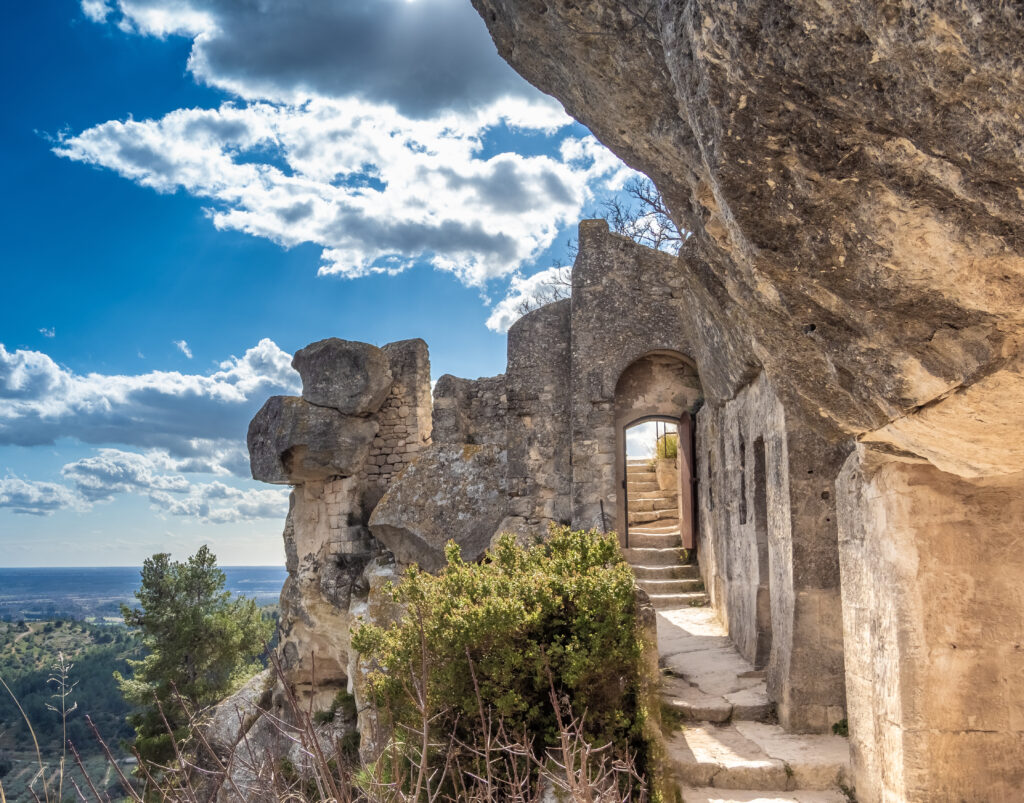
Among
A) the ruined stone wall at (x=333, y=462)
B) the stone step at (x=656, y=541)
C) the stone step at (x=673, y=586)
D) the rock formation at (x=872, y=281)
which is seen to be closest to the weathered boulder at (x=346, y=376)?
the ruined stone wall at (x=333, y=462)

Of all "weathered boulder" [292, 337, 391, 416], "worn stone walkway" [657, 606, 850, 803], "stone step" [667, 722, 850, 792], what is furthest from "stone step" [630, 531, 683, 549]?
"stone step" [667, 722, 850, 792]

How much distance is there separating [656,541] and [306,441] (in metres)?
5.83

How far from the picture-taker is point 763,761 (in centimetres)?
600

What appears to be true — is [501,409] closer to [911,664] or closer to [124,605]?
[911,664]

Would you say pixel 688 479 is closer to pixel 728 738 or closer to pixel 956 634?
pixel 728 738

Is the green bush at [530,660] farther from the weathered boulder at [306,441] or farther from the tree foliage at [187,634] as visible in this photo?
the tree foliage at [187,634]

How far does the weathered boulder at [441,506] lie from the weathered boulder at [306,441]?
75.5 inches

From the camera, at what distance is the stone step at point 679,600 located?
11469mm

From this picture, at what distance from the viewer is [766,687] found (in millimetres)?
7332

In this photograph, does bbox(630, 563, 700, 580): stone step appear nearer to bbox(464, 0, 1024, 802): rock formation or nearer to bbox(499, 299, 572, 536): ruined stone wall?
bbox(499, 299, 572, 536): ruined stone wall

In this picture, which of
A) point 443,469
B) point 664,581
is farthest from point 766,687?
point 443,469

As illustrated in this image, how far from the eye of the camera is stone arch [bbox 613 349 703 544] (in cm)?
1266

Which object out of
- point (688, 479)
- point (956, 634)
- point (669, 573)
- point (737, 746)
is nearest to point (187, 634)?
point (669, 573)

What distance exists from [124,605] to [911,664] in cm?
1812
